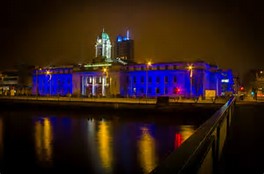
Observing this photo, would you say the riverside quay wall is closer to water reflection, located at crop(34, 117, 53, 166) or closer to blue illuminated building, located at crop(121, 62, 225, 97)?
water reflection, located at crop(34, 117, 53, 166)

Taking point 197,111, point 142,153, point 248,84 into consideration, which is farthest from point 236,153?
point 248,84

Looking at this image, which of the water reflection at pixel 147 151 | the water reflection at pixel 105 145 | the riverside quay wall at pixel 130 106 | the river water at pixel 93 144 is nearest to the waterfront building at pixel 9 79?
the riverside quay wall at pixel 130 106

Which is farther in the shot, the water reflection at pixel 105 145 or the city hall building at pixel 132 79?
the city hall building at pixel 132 79

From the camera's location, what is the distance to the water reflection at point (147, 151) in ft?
82.4

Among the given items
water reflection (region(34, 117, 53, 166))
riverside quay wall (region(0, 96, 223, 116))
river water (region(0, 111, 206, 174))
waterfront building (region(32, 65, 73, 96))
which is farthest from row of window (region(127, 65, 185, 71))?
water reflection (region(34, 117, 53, 166))

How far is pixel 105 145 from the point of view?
34531mm

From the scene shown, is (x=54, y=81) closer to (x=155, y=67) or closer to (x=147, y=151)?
(x=155, y=67)

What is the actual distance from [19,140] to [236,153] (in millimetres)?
27348

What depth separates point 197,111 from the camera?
55344 millimetres

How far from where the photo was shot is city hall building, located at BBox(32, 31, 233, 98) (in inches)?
4072

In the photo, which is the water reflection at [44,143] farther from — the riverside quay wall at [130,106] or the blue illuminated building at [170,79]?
the blue illuminated building at [170,79]

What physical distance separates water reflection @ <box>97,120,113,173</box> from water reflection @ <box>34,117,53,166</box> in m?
4.65

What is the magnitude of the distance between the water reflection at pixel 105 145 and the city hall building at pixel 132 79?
46.5 m

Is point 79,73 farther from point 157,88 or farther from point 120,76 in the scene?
point 157,88
